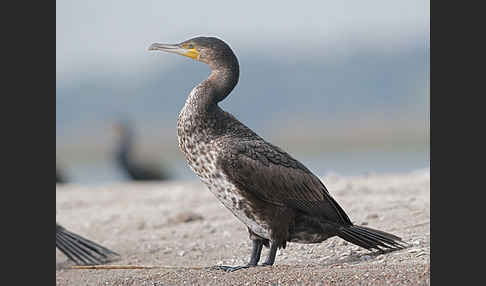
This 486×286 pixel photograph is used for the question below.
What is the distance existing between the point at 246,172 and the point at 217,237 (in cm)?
320

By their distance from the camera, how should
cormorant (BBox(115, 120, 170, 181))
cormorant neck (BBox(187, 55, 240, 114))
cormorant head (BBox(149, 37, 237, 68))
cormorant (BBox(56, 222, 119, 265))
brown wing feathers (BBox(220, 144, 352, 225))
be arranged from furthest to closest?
cormorant (BBox(115, 120, 170, 181)) < cormorant (BBox(56, 222, 119, 265)) < cormorant head (BBox(149, 37, 237, 68)) < cormorant neck (BBox(187, 55, 240, 114)) < brown wing feathers (BBox(220, 144, 352, 225))

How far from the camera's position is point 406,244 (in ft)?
23.9

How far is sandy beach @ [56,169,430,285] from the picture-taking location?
20.5 feet

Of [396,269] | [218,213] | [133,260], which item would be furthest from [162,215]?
[396,269]

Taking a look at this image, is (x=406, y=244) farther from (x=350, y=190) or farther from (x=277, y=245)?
(x=350, y=190)

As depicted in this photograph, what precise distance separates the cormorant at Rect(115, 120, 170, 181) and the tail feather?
461 inches

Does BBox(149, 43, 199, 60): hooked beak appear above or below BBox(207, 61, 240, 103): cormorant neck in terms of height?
above

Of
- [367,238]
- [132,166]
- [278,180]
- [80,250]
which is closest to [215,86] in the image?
[278,180]

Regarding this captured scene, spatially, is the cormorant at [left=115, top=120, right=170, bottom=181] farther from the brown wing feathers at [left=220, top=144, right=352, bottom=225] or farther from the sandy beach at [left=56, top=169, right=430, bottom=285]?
the brown wing feathers at [left=220, top=144, right=352, bottom=225]

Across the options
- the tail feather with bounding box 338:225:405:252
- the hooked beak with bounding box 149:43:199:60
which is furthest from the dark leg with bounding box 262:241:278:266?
the hooked beak with bounding box 149:43:199:60

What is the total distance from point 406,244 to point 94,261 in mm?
3723

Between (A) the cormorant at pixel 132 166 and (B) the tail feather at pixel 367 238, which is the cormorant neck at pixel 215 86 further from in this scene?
(A) the cormorant at pixel 132 166

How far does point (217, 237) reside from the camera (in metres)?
9.41

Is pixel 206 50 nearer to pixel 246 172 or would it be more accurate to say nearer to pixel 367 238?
pixel 246 172
